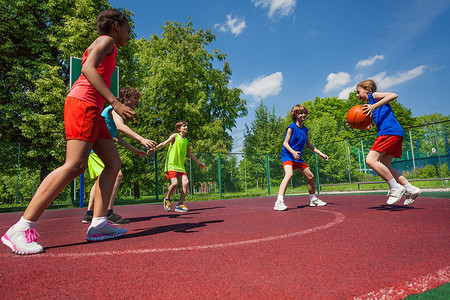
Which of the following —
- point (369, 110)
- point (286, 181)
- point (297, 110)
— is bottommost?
point (286, 181)

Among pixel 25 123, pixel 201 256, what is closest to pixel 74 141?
pixel 201 256

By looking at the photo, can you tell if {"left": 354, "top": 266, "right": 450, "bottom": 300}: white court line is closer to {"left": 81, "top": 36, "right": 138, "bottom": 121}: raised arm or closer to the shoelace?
{"left": 81, "top": 36, "right": 138, "bottom": 121}: raised arm

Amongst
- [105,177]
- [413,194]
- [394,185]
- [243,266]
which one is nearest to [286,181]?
[394,185]

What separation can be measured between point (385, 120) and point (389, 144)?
41 cm

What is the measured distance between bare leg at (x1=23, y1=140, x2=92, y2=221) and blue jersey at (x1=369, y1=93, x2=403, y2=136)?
4.30 meters

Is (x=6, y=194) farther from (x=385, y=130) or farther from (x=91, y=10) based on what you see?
(x=385, y=130)

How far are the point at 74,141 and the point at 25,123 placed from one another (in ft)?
50.4

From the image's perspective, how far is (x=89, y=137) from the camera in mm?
2545

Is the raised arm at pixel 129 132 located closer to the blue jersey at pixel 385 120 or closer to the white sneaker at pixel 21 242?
the white sneaker at pixel 21 242

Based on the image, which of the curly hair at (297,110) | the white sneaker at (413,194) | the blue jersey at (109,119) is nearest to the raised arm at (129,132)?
the blue jersey at (109,119)

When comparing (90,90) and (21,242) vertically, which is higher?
(90,90)

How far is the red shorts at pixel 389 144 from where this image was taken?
4459 mm

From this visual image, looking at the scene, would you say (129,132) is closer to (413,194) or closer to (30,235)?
(30,235)

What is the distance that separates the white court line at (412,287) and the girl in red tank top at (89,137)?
2.17 m
